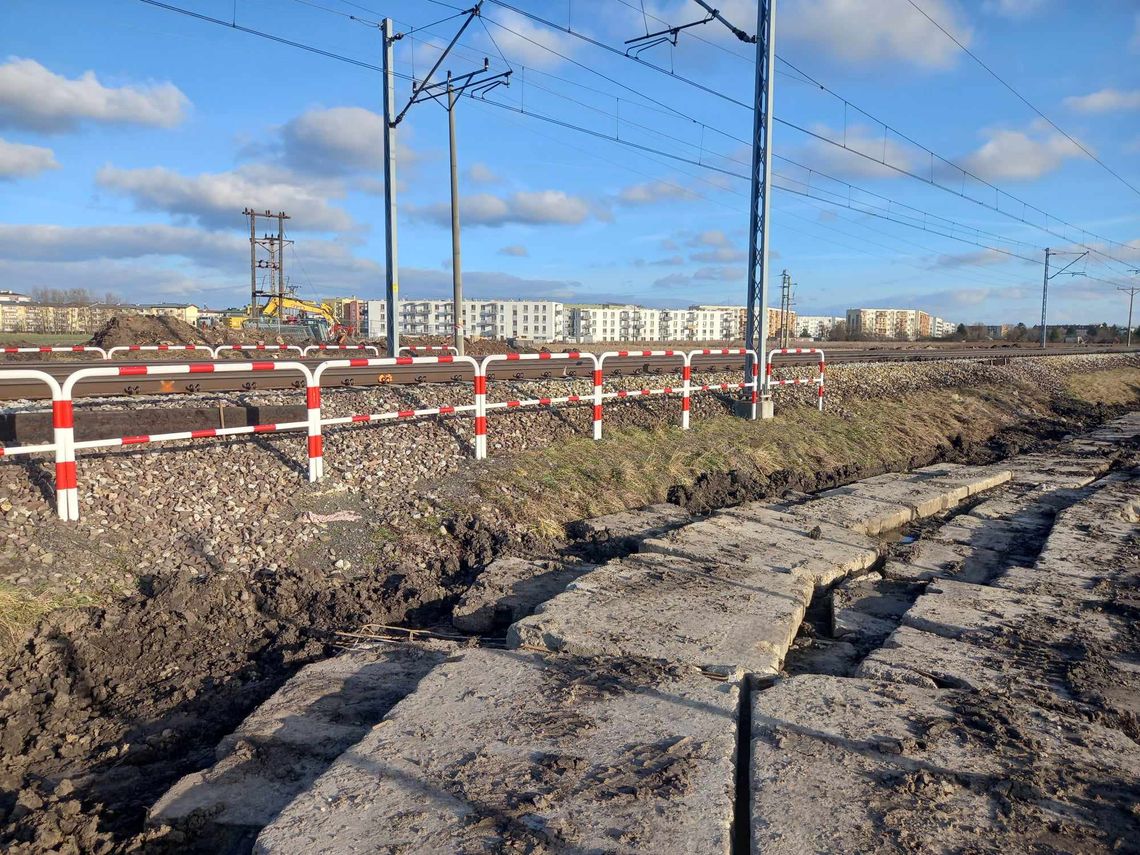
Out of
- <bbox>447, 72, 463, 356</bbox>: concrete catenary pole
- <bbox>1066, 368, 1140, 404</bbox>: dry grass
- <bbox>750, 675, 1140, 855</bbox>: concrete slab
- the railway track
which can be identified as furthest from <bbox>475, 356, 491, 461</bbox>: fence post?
<bbox>1066, 368, 1140, 404</bbox>: dry grass

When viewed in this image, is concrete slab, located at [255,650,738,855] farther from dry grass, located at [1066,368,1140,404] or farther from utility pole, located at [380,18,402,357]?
dry grass, located at [1066,368,1140,404]

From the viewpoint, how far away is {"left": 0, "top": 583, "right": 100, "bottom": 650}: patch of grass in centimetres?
494

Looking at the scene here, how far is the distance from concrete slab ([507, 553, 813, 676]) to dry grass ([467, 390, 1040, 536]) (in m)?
2.14

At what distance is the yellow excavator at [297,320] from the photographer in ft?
135

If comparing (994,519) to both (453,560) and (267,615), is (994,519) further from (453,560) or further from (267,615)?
(267,615)

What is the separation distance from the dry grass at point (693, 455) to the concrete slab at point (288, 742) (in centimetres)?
333

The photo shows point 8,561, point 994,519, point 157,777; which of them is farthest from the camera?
point 994,519

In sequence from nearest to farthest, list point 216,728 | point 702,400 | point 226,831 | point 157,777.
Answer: point 226,831 → point 157,777 → point 216,728 → point 702,400

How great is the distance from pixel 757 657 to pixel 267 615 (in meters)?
3.48

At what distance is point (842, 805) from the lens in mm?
3150

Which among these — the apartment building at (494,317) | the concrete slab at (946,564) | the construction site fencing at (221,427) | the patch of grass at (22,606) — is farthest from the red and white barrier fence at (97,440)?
the apartment building at (494,317)

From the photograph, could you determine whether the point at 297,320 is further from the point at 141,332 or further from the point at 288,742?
the point at 288,742

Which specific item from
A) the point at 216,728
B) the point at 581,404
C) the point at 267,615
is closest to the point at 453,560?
the point at 267,615

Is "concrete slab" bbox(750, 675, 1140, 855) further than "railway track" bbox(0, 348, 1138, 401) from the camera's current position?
No
